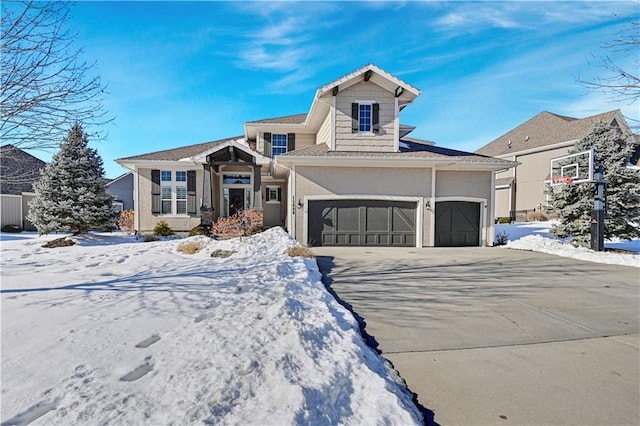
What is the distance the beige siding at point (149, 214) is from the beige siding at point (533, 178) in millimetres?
24563

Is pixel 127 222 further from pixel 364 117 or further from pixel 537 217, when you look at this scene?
pixel 537 217

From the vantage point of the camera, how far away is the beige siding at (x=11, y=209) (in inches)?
687

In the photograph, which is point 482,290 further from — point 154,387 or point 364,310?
point 154,387

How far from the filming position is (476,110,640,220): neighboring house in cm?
2305

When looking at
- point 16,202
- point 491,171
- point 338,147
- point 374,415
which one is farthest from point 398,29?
point 16,202

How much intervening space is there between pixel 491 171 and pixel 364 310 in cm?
1151

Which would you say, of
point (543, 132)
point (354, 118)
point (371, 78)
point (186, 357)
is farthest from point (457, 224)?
point (543, 132)

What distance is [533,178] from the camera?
24641mm

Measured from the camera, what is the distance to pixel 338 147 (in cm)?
1296

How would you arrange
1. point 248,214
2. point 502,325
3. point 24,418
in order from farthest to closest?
1. point 248,214
2. point 502,325
3. point 24,418

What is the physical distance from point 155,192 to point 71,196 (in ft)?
11.3

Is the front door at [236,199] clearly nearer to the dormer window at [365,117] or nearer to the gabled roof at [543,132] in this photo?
the dormer window at [365,117]

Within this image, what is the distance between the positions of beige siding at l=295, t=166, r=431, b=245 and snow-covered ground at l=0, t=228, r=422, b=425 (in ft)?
22.3

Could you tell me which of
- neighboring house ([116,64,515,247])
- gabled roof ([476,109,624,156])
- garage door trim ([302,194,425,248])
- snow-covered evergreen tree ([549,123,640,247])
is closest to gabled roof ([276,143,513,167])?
neighboring house ([116,64,515,247])
